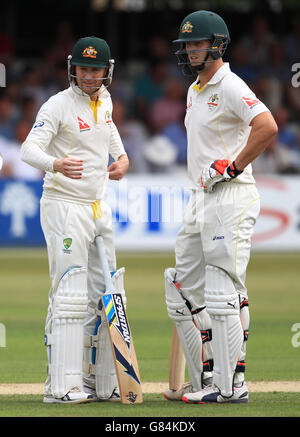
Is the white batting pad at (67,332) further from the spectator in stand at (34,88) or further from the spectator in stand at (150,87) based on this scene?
the spectator in stand at (150,87)

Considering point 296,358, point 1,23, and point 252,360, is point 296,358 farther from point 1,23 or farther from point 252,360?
point 1,23

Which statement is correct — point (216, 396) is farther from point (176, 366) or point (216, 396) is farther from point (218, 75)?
point (218, 75)

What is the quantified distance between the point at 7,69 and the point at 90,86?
13310 mm

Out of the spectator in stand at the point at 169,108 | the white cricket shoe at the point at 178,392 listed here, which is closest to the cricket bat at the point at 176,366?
the white cricket shoe at the point at 178,392

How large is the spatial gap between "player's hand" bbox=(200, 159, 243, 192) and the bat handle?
2.31 feet

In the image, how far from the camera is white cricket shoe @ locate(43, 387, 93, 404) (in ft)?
18.4

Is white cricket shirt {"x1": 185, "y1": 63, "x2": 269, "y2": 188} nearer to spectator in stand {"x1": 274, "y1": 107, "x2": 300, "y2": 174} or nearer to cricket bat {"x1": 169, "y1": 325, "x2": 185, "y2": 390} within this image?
cricket bat {"x1": 169, "y1": 325, "x2": 185, "y2": 390}

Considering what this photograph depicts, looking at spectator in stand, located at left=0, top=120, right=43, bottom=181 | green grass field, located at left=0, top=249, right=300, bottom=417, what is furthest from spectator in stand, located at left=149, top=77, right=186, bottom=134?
green grass field, located at left=0, top=249, right=300, bottom=417

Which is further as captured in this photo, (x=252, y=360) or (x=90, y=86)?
(x=252, y=360)

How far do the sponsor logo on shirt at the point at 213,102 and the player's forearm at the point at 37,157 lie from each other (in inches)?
38.2

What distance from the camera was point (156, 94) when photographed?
1872cm
